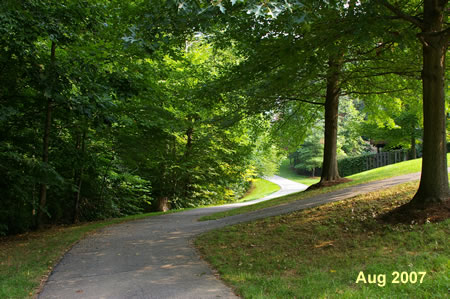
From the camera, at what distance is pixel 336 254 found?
6.07 meters

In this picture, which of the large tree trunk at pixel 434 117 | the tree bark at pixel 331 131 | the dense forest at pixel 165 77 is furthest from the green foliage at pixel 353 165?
the large tree trunk at pixel 434 117

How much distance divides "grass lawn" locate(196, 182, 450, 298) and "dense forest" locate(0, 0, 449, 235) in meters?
1.45

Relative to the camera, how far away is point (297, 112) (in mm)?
16750

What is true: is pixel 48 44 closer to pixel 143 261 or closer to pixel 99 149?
pixel 99 149

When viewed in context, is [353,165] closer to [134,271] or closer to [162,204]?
[162,204]

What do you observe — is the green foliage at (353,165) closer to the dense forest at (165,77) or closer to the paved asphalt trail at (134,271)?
the dense forest at (165,77)

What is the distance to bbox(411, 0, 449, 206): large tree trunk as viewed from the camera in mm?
7121

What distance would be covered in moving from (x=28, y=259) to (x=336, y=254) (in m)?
5.84

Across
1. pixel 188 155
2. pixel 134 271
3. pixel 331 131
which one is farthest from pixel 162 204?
pixel 134 271

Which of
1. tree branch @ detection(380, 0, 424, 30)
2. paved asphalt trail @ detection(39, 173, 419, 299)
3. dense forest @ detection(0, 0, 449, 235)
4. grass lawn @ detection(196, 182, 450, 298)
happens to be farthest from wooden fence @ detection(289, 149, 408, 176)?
paved asphalt trail @ detection(39, 173, 419, 299)

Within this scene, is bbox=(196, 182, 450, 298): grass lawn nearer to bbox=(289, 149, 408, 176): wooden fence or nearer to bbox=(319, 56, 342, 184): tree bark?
bbox=(319, 56, 342, 184): tree bark

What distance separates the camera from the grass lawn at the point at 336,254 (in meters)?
4.45

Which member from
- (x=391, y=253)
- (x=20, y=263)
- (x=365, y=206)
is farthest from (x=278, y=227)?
(x=20, y=263)

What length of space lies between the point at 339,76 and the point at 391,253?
8142mm
